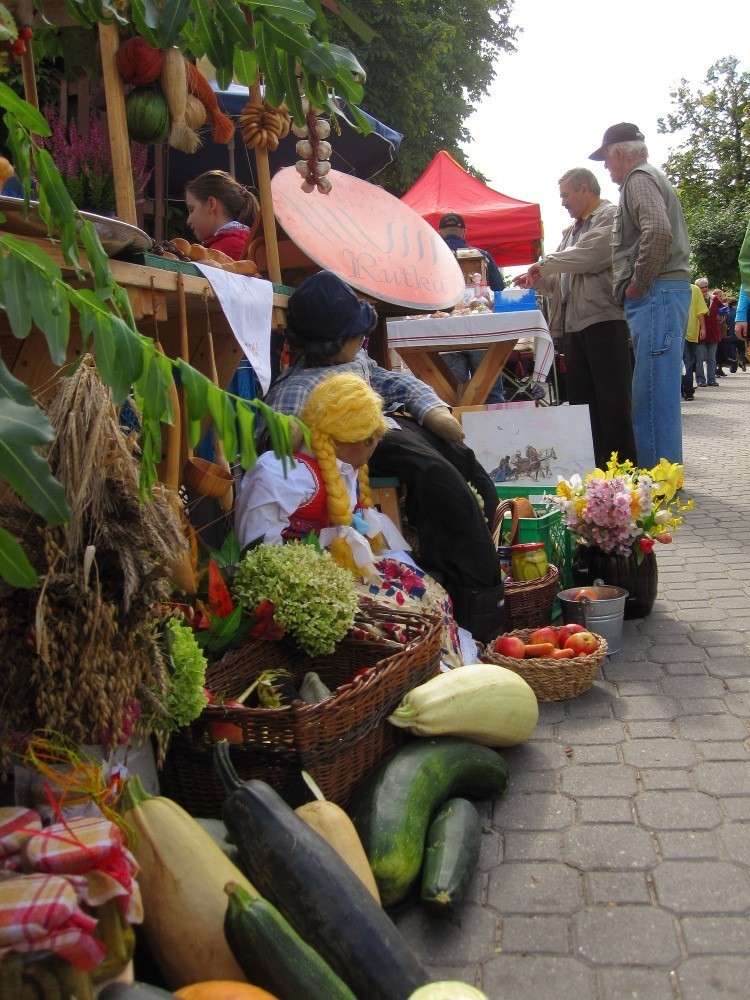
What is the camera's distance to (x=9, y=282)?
1.13 metres

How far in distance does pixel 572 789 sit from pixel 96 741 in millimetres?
1490

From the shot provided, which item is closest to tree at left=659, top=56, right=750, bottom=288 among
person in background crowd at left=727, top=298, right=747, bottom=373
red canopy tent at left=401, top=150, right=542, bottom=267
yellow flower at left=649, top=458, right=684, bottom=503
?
person in background crowd at left=727, top=298, right=747, bottom=373

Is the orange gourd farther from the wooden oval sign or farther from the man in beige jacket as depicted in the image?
the man in beige jacket

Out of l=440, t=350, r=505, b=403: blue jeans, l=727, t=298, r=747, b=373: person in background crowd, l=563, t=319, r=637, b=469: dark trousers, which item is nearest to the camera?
l=563, t=319, r=637, b=469: dark trousers

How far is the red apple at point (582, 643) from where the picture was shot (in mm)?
3387

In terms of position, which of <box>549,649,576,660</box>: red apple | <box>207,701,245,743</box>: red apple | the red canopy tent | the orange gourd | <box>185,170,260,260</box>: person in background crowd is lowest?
<box>549,649,576,660</box>: red apple

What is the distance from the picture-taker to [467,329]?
596cm

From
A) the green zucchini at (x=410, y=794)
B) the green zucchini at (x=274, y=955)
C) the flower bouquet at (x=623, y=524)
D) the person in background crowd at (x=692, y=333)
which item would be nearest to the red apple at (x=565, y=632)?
the flower bouquet at (x=623, y=524)

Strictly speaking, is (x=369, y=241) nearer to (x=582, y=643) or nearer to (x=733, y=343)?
(x=582, y=643)

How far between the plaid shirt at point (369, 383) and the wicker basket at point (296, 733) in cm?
106

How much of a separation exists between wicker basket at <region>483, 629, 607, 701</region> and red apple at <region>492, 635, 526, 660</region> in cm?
7

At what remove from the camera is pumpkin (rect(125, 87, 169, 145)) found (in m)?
2.92

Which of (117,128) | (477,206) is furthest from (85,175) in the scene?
(477,206)

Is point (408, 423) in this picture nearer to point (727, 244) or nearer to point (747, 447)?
point (747, 447)
